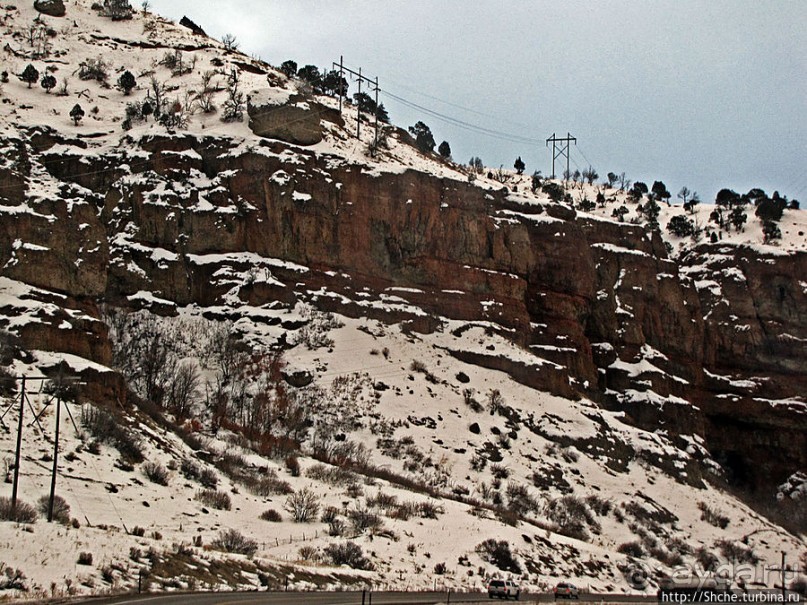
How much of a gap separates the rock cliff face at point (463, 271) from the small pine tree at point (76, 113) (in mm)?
4058

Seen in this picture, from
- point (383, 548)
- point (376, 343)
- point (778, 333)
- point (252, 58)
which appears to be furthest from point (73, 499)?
point (252, 58)

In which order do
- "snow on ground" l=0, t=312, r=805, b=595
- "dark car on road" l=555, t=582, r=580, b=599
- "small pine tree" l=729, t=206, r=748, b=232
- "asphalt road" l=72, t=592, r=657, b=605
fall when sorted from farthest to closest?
1. "small pine tree" l=729, t=206, r=748, b=232
2. "dark car on road" l=555, t=582, r=580, b=599
3. "snow on ground" l=0, t=312, r=805, b=595
4. "asphalt road" l=72, t=592, r=657, b=605

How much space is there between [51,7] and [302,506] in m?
75.0

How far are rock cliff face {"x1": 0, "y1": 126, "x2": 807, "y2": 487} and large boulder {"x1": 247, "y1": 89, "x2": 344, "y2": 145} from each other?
1761 mm

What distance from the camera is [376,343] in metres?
69.6

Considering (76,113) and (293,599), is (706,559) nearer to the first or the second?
(293,599)

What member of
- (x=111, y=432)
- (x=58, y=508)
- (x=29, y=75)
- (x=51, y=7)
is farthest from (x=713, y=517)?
(x=51, y=7)

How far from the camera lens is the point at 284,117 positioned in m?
79.4

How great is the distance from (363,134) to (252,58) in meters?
19.2

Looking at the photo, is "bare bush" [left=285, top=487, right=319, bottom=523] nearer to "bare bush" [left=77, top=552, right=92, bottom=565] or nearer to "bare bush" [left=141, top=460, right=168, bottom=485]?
"bare bush" [left=141, top=460, right=168, bottom=485]

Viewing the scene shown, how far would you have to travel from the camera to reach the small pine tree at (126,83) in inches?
3423

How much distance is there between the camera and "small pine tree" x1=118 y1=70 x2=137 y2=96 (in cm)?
8694

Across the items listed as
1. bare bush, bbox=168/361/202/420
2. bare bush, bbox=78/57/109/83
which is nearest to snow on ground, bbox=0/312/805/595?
bare bush, bbox=168/361/202/420

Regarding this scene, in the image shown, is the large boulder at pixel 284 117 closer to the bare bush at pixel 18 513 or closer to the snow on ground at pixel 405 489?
the snow on ground at pixel 405 489
